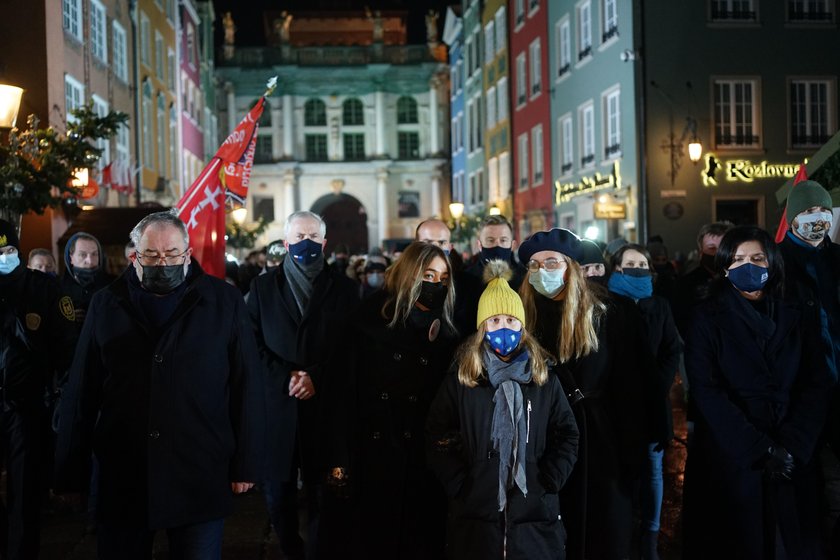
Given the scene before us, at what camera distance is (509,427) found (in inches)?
173

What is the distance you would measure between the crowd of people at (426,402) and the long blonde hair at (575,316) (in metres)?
0.01

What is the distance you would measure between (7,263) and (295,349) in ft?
5.94

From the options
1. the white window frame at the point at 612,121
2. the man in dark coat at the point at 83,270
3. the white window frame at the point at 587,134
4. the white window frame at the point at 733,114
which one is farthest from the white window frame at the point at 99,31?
the man in dark coat at the point at 83,270

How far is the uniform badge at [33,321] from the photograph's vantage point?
5840 millimetres

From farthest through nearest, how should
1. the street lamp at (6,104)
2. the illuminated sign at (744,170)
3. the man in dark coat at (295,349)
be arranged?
the illuminated sign at (744,170) < the street lamp at (6,104) < the man in dark coat at (295,349)

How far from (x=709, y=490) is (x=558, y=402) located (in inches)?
38.9

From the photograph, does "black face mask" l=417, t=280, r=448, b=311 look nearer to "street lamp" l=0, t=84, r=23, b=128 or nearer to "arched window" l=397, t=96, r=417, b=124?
"street lamp" l=0, t=84, r=23, b=128

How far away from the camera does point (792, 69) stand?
2438 centimetres

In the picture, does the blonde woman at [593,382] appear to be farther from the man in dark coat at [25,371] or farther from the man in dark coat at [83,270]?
the man in dark coat at [83,270]

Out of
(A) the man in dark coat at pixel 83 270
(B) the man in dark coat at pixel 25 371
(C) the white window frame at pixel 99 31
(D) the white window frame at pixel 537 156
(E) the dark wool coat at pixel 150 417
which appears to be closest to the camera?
(E) the dark wool coat at pixel 150 417

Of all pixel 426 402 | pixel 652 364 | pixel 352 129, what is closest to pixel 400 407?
pixel 426 402

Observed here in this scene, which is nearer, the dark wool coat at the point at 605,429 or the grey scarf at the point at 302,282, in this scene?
the dark wool coat at the point at 605,429

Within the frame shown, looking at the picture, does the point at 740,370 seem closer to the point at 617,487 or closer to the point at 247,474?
the point at 617,487

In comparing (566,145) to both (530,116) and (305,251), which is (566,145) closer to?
(530,116)
